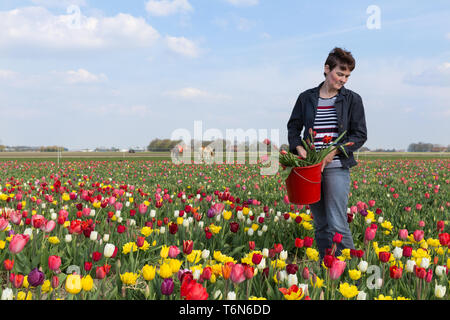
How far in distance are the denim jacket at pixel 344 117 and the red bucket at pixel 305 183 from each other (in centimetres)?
35

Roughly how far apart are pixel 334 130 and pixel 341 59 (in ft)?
2.03

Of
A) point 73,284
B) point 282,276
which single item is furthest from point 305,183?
point 73,284

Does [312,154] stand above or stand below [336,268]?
above

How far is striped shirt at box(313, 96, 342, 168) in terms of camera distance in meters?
3.22

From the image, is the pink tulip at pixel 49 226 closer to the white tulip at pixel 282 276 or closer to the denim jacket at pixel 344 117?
the white tulip at pixel 282 276

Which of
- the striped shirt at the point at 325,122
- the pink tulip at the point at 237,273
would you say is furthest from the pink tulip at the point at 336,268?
the striped shirt at the point at 325,122

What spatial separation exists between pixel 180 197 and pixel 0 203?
8.84ft

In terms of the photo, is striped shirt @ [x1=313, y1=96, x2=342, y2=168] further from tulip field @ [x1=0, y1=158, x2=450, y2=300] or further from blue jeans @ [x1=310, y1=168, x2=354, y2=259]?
tulip field @ [x1=0, y1=158, x2=450, y2=300]

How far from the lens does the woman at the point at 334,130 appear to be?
309 cm

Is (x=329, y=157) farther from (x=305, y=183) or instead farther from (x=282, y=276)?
(x=282, y=276)

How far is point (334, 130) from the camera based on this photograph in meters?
3.24

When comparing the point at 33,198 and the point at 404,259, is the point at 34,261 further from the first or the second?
the point at 404,259

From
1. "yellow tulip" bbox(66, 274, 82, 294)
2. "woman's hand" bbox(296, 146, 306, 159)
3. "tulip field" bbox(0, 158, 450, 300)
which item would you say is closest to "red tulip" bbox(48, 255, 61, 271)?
"tulip field" bbox(0, 158, 450, 300)

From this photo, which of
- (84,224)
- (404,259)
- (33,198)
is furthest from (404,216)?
(33,198)
